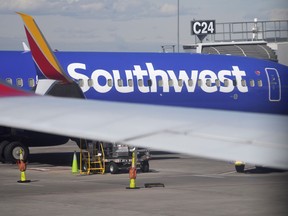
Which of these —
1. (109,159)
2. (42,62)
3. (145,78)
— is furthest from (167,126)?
(145,78)

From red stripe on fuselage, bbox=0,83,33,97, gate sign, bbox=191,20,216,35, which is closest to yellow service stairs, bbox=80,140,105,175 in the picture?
red stripe on fuselage, bbox=0,83,33,97

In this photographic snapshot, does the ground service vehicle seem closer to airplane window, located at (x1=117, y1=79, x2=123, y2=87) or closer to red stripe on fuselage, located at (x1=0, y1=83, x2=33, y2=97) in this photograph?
airplane window, located at (x1=117, y1=79, x2=123, y2=87)

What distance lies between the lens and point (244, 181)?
1022 inches

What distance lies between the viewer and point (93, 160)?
31.1 meters

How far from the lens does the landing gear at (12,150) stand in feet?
108

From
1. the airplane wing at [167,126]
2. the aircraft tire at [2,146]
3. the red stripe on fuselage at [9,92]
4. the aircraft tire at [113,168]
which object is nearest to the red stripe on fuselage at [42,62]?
the aircraft tire at [113,168]

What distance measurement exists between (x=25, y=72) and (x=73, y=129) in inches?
1174

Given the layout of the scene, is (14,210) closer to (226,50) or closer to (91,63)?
(91,63)

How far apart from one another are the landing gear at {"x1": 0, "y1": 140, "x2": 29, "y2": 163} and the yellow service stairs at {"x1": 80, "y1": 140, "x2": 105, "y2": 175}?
2620mm

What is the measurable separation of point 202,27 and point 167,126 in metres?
76.9

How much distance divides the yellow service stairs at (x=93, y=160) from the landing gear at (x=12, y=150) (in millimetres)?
2620

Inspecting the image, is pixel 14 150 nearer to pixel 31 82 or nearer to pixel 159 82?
pixel 31 82

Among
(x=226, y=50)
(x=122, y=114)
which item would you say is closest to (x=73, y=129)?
(x=122, y=114)

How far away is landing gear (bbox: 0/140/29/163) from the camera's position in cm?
3300
